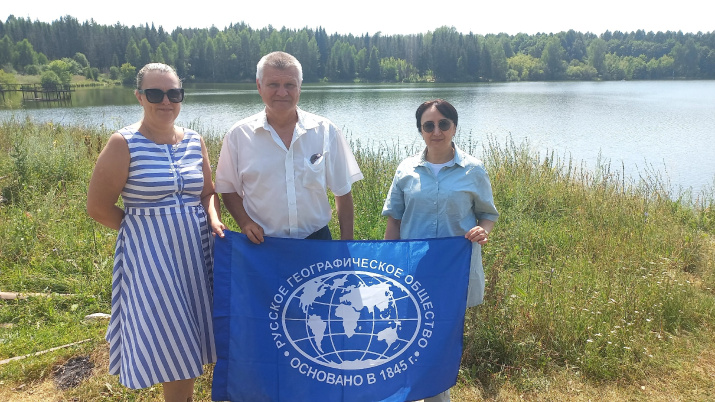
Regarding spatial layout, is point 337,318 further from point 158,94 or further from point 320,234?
point 158,94

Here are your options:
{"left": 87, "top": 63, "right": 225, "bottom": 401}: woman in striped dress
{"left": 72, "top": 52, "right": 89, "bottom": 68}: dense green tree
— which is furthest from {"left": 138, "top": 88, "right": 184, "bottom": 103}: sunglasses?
{"left": 72, "top": 52, "right": 89, "bottom": 68}: dense green tree

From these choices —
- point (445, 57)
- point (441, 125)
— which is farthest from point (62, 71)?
point (441, 125)

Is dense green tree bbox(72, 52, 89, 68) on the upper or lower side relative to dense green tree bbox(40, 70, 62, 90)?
upper

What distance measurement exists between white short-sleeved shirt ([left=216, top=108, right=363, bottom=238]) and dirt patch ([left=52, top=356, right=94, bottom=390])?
204 centimetres

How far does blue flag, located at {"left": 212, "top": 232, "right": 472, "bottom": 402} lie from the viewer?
2.70 meters

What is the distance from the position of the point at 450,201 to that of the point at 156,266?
1699 millimetres

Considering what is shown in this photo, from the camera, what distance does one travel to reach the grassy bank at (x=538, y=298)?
3.62 meters

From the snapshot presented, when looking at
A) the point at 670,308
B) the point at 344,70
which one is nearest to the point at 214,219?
the point at 670,308

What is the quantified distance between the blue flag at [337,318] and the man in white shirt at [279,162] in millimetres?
175

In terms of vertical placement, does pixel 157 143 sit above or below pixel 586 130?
above

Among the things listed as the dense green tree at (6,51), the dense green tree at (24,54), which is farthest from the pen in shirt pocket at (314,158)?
the dense green tree at (24,54)

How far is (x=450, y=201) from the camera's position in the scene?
2.90 meters

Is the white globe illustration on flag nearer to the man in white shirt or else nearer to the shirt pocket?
the man in white shirt

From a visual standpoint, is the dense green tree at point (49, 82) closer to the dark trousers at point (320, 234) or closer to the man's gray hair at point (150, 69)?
the man's gray hair at point (150, 69)
